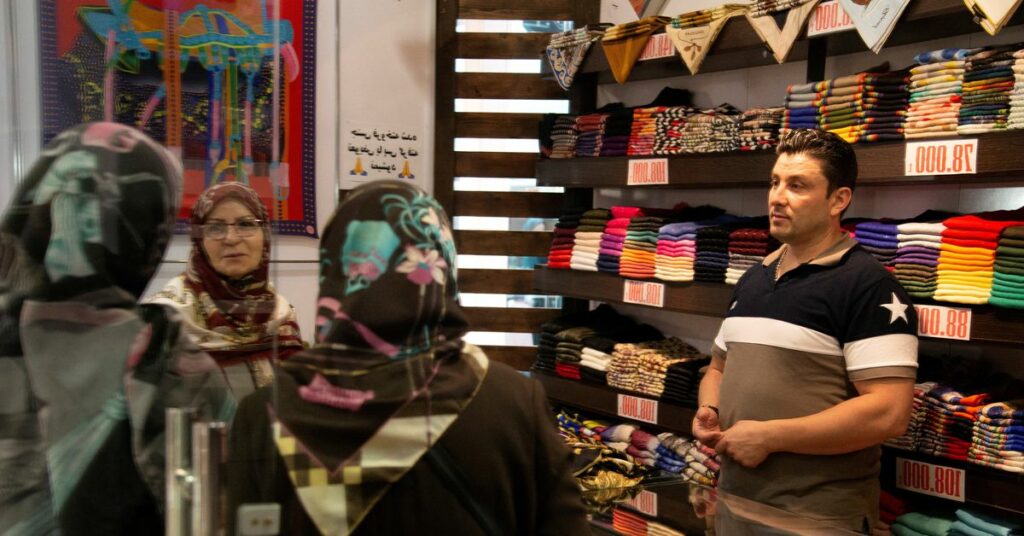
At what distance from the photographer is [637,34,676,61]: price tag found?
377 cm

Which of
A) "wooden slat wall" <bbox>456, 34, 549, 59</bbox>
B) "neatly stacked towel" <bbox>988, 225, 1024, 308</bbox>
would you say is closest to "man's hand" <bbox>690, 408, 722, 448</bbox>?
"neatly stacked towel" <bbox>988, 225, 1024, 308</bbox>

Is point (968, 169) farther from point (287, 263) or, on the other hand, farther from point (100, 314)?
point (100, 314)

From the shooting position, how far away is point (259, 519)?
3.04 feet

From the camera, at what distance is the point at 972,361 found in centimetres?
302

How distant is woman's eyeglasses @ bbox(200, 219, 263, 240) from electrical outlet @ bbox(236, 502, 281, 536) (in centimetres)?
27

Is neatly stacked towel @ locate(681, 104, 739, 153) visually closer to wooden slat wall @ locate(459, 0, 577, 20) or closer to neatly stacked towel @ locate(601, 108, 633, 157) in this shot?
neatly stacked towel @ locate(601, 108, 633, 157)

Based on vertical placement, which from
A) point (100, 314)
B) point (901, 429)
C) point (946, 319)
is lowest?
point (901, 429)

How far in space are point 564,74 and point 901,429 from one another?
2.40 m

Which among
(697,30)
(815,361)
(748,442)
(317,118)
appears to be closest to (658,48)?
(697,30)

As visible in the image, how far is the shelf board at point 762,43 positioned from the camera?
2.83 metres

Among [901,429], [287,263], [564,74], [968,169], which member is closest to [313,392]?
[287,263]

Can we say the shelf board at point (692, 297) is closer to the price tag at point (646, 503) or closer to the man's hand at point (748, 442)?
the man's hand at point (748, 442)

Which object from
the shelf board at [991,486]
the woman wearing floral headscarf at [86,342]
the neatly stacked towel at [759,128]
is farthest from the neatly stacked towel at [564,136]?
the woman wearing floral headscarf at [86,342]

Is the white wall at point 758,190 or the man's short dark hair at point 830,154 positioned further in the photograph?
the white wall at point 758,190
